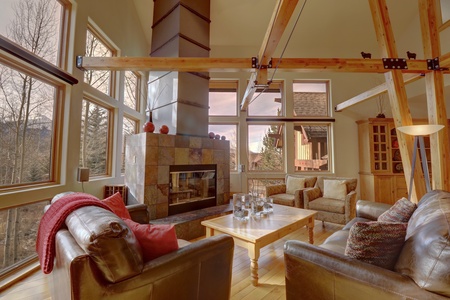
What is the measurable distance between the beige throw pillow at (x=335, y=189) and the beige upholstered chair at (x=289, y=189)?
0.37 m

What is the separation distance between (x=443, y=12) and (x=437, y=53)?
2.38m

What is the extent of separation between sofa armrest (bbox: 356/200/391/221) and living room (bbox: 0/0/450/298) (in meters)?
2.22

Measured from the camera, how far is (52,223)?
4.37ft

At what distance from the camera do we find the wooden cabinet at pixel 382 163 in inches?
195

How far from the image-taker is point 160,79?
155 inches

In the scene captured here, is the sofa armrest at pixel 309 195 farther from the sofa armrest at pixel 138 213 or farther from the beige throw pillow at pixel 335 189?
the sofa armrest at pixel 138 213

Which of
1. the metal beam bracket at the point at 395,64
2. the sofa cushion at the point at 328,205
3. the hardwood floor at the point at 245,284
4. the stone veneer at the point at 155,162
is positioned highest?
the metal beam bracket at the point at 395,64

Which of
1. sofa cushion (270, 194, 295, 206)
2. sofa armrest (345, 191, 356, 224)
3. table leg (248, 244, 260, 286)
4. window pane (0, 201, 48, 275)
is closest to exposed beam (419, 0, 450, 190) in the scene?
sofa armrest (345, 191, 356, 224)

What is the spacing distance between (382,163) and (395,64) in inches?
118

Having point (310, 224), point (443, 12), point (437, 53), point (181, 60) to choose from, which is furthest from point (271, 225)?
point (443, 12)

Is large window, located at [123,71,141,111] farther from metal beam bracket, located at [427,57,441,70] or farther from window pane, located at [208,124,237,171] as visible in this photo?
metal beam bracket, located at [427,57,441,70]

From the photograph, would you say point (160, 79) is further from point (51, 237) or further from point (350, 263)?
point (350, 263)

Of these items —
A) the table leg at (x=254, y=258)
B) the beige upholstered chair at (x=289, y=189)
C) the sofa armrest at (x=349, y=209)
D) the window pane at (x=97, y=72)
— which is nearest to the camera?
the table leg at (x=254, y=258)

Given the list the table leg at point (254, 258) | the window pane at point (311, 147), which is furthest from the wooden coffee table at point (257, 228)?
the window pane at point (311, 147)
